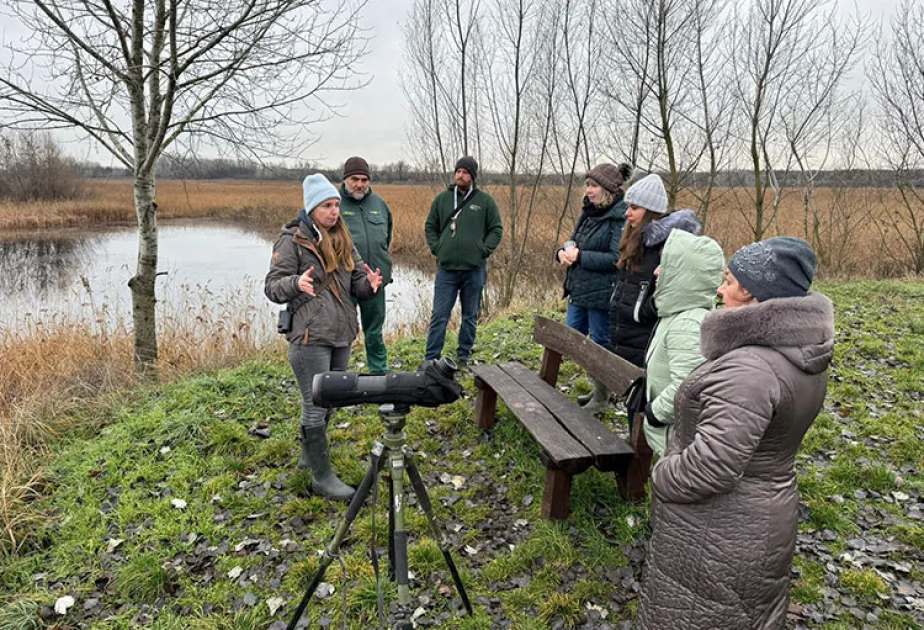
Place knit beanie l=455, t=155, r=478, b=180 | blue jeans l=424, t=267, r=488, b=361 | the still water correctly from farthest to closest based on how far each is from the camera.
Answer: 1. the still water
2. blue jeans l=424, t=267, r=488, b=361
3. knit beanie l=455, t=155, r=478, b=180

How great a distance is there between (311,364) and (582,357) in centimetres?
201

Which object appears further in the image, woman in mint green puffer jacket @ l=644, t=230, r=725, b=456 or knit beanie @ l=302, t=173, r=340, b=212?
knit beanie @ l=302, t=173, r=340, b=212

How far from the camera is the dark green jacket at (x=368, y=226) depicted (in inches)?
207

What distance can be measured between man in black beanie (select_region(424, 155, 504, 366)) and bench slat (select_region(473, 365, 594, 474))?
122cm

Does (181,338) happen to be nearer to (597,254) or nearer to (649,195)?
(597,254)

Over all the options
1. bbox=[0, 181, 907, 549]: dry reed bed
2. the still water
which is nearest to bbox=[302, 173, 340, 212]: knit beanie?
bbox=[0, 181, 907, 549]: dry reed bed

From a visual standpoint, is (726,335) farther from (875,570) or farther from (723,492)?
(875,570)

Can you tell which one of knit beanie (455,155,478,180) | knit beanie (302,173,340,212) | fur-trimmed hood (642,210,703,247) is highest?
knit beanie (455,155,478,180)

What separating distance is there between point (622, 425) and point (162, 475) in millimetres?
3877

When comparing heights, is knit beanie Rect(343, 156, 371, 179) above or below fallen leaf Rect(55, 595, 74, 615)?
above

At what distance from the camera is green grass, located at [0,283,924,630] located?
3012 mm

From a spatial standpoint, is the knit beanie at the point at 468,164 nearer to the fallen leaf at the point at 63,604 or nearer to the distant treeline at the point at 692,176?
the distant treeline at the point at 692,176

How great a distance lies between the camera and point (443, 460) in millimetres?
4418

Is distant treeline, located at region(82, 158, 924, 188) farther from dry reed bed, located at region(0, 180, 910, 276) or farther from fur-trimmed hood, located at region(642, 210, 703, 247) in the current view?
fur-trimmed hood, located at region(642, 210, 703, 247)
